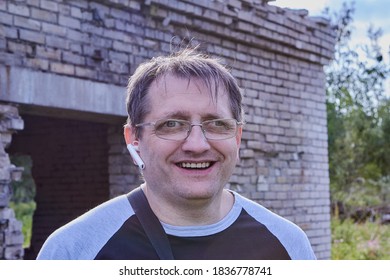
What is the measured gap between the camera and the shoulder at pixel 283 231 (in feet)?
5.71

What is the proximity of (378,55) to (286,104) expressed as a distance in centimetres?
138

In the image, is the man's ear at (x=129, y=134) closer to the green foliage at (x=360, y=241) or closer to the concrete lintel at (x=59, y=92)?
the concrete lintel at (x=59, y=92)

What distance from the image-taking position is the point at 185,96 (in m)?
1.59

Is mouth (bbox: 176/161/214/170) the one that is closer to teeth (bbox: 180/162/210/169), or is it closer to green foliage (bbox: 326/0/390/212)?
teeth (bbox: 180/162/210/169)

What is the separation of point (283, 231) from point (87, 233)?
523 mm

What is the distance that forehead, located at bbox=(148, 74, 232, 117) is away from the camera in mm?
1583

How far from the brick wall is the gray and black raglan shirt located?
87.4 inches

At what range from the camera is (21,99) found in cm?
365

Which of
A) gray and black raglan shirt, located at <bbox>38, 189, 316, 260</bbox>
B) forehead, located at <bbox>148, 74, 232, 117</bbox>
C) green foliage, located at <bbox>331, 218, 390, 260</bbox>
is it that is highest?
forehead, located at <bbox>148, 74, 232, 117</bbox>

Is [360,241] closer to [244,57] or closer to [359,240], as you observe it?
[359,240]

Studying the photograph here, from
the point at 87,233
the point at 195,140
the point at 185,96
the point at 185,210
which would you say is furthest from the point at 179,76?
the point at 87,233

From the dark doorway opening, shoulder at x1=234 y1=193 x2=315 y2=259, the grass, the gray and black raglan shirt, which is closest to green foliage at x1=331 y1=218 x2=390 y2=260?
the grass
